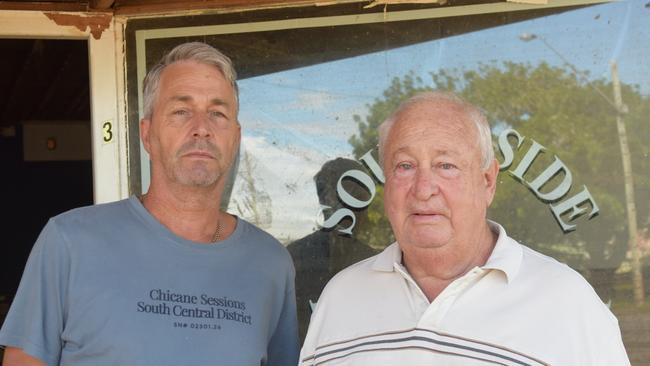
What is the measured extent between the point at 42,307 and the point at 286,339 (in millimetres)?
720

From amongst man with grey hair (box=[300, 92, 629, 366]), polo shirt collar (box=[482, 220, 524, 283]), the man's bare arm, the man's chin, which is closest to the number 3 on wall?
the man's chin

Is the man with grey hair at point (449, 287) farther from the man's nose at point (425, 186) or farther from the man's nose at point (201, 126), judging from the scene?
the man's nose at point (201, 126)

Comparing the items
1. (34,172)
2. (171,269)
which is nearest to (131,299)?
(171,269)

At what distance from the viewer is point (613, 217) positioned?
323 centimetres

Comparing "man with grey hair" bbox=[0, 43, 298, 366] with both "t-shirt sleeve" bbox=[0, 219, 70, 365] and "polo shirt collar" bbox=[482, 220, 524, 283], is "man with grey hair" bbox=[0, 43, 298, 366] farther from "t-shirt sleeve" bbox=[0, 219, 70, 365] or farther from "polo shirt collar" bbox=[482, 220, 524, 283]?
"polo shirt collar" bbox=[482, 220, 524, 283]

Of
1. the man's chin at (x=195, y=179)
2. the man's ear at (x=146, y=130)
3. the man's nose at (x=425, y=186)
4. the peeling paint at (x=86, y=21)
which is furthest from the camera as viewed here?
the peeling paint at (x=86, y=21)

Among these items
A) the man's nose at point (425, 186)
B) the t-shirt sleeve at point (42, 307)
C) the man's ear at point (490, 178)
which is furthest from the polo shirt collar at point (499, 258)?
the t-shirt sleeve at point (42, 307)

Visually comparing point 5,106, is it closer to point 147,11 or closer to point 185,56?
point 147,11

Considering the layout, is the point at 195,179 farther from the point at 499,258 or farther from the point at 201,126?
the point at 499,258

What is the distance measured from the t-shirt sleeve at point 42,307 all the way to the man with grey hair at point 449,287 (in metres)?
0.64

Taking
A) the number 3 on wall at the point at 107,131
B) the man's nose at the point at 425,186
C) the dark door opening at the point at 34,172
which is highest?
the number 3 on wall at the point at 107,131

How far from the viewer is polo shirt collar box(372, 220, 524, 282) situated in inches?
77.1

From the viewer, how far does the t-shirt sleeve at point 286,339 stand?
8.00 feet

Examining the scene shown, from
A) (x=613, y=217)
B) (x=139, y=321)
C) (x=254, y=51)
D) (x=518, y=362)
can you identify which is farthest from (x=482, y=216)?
(x=254, y=51)
